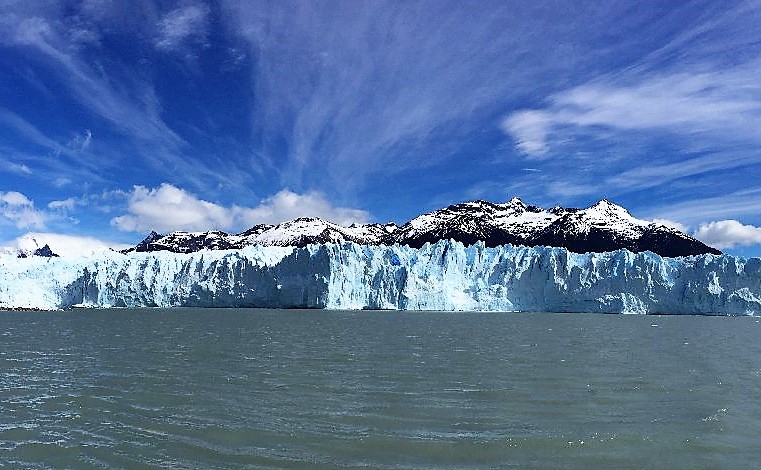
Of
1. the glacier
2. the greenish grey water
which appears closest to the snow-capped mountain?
the glacier

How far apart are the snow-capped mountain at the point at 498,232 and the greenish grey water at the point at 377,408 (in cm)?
8280

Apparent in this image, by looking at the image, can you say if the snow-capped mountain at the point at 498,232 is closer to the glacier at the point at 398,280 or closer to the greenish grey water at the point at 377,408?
the glacier at the point at 398,280

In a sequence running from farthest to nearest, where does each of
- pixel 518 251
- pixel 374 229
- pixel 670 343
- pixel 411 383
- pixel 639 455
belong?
pixel 374 229, pixel 518 251, pixel 670 343, pixel 411 383, pixel 639 455

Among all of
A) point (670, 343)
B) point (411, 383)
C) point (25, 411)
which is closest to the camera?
point (25, 411)

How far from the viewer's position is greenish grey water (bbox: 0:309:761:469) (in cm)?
788

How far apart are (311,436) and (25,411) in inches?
219

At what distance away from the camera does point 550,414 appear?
10.4 m

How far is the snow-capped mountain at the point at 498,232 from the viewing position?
101 meters

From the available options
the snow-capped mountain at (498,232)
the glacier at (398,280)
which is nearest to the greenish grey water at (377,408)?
the glacier at (398,280)

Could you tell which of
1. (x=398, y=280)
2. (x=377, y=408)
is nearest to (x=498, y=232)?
(x=398, y=280)

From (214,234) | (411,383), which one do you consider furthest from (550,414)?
(214,234)

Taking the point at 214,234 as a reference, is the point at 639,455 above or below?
below

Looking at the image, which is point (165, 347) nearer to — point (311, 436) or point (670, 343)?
point (311, 436)

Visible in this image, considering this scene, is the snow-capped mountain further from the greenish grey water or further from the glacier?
the greenish grey water
